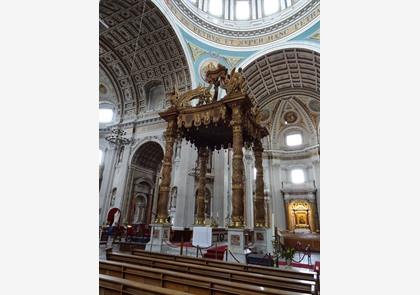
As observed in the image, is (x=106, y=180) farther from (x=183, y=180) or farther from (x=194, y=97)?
(x=194, y=97)

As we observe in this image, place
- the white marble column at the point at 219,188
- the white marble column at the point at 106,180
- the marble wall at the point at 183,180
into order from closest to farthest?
1. the marble wall at the point at 183,180
2. the white marble column at the point at 219,188
3. the white marble column at the point at 106,180

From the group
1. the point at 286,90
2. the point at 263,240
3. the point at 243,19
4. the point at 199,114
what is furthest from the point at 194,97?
the point at 286,90

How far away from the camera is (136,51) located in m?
14.0

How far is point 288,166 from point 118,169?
535 inches

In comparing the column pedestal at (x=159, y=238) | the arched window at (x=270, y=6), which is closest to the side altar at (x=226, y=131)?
the column pedestal at (x=159, y=238)

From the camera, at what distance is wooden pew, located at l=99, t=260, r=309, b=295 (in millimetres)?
2684

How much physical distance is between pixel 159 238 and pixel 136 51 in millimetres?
11114

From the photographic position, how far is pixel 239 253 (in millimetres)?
5961

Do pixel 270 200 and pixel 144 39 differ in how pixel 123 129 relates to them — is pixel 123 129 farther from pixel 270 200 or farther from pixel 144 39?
pixel 270 200

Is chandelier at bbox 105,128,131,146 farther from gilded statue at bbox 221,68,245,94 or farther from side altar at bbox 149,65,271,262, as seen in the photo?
gilded statue at bbox 221,68,245,94

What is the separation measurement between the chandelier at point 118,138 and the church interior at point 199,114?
0.26 ft

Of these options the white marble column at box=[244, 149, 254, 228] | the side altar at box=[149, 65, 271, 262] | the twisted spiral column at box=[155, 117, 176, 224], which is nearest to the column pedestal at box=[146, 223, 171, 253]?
the side altar at box=[149, 65, 271, 262]

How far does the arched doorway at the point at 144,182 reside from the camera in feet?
45.5

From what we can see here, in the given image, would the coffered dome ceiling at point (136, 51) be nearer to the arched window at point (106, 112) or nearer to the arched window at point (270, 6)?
the arched window at point (106, 112)
